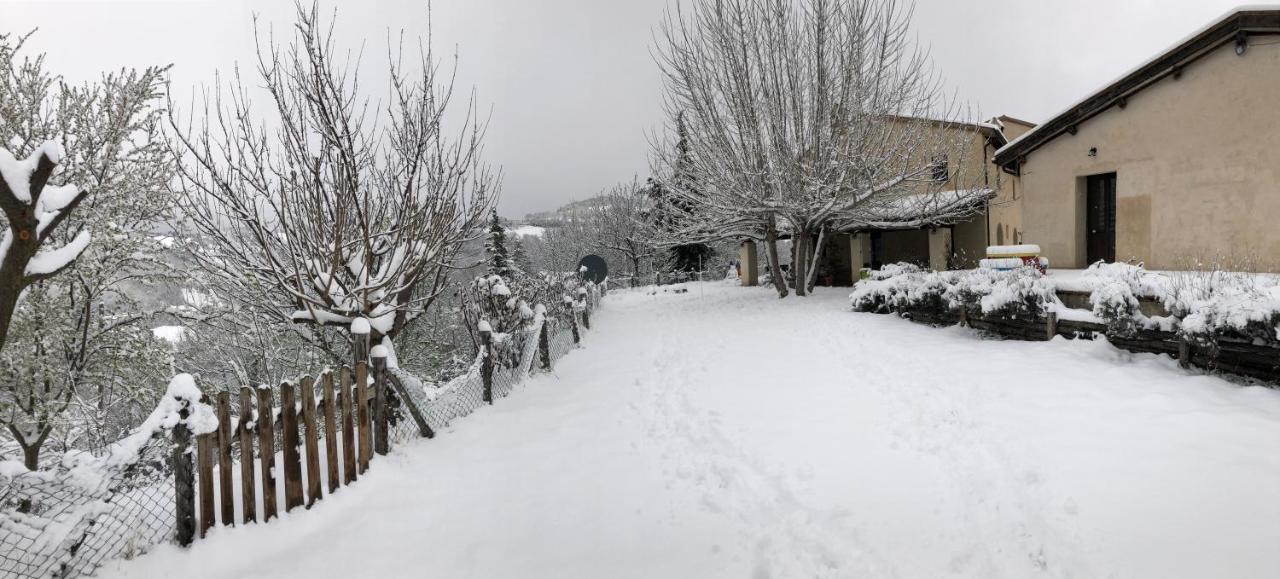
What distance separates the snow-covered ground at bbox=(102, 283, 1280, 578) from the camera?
3.19m

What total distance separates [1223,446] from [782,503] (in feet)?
11.7

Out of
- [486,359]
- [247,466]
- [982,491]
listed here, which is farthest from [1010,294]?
[247,466]

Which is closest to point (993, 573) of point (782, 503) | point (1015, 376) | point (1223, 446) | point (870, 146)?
point (782, 503)

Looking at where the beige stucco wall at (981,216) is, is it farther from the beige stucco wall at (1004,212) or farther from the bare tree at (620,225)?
the bare tree at (620,225)

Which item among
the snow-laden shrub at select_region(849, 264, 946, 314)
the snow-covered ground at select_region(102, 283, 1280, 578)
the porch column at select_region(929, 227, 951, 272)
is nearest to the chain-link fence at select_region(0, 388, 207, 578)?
the snow-covered ground at select_region(102, 283, 1280, 578)

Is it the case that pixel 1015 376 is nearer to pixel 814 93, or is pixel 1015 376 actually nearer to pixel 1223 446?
pixel 1223 446

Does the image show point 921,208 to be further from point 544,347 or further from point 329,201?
point 329,201

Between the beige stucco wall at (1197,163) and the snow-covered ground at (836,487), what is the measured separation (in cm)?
620

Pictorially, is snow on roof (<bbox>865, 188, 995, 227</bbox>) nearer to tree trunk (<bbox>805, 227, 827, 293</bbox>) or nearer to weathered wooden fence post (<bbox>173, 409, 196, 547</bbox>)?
tree trunk (<bbox>805, 227, 827, 293</bbox>)

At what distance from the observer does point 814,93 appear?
1388 centimetres

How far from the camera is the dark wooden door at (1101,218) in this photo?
1255cm

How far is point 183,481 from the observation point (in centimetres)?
327

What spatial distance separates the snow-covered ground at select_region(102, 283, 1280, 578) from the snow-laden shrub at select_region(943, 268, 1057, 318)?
103cm

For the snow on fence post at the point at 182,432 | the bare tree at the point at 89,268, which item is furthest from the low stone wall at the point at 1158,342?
the bare tree at the point at 89,268
